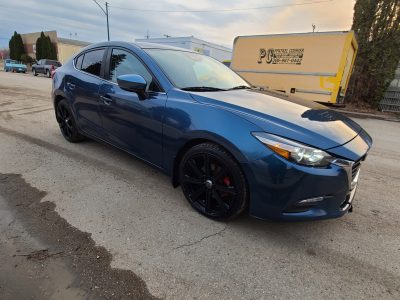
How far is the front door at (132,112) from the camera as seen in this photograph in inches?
123

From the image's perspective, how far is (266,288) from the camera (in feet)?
6.93

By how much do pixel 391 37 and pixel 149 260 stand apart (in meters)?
15.3

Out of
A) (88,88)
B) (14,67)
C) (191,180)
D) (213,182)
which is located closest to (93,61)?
(88,88)

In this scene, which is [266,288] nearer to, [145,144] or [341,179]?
[341,179]

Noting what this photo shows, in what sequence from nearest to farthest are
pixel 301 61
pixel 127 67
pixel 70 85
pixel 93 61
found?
pixel 127 67 → pixel 93 61 → pixel 70 85 → pixel 301 61

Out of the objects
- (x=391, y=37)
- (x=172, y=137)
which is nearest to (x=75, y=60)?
(x=172, y=137)

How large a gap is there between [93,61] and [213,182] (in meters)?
2.69

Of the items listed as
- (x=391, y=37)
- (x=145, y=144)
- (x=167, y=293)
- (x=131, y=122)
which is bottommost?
(x=167, y=293)

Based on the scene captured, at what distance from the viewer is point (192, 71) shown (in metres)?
3.48

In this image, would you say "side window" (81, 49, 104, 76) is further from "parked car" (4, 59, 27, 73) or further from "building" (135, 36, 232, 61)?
"parked car" (4, 59, 27, 73)

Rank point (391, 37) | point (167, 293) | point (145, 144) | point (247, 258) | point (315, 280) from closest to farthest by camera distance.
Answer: point (167, 293) → point (315, 280) → point (247, 258) → point (145, 144) → point (391, 37)

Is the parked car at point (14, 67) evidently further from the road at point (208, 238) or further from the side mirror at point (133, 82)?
the side mirror at point (133, 82)

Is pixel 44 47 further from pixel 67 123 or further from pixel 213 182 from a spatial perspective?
pixel 213 182

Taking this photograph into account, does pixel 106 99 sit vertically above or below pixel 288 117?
below
